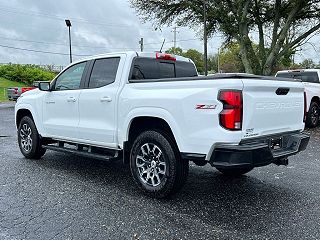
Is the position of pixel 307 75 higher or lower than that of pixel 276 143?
higher

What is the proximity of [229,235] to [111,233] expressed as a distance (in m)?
1.16

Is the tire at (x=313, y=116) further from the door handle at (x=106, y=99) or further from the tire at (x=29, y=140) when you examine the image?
the tire at (x=29, y=140)

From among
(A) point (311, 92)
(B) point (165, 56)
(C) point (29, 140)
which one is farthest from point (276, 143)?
(A) point (311, 92)

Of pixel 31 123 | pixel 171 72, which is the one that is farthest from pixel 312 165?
pixel 31 123

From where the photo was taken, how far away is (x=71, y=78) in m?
5.86

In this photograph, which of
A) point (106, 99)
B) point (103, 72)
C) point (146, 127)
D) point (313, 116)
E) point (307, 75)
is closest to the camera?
point (146, 127)

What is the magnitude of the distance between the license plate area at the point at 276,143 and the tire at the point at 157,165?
1.02m

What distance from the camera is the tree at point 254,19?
2000 centimetres

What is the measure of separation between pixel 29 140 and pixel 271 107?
464 centimetres

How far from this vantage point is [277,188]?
4.93 meters

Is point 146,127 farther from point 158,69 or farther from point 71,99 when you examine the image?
point 71,99

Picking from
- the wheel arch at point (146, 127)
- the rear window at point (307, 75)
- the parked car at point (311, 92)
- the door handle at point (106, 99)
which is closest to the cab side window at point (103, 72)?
the door handle at point (106, 99)

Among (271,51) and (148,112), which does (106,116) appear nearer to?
(148,112)

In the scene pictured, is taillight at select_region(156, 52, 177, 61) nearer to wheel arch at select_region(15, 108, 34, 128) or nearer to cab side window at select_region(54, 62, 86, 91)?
cab side window at select_region(54, 62, 86, 91)
